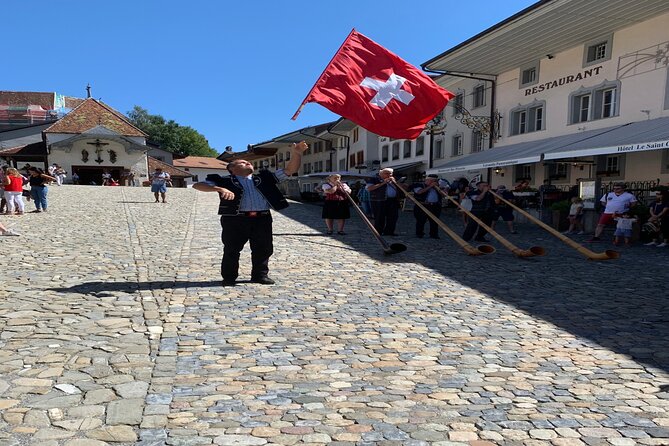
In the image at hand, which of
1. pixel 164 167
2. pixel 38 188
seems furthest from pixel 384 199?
pixel 164 167

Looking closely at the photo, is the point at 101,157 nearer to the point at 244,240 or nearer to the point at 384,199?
the point at 384,199

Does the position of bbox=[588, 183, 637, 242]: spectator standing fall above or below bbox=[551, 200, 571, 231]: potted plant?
above

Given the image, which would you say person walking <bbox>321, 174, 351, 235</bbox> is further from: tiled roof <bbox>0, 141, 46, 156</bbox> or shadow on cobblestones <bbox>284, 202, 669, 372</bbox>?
tiled roof <bbox>0, 141, 46, 156</bbox>

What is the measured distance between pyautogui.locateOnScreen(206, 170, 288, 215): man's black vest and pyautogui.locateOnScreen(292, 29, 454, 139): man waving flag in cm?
137

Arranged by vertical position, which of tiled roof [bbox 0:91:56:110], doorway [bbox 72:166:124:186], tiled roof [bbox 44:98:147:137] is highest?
tiled roof [bbox 0:91:56:110]

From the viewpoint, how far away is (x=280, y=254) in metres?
8.95

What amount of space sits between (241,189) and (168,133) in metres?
80.6

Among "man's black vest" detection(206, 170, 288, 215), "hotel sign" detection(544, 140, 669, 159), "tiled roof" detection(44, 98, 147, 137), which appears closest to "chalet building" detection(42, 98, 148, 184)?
"tiled roof" detection(44, 98, 147, 137)

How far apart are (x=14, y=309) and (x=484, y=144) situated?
22672 mm

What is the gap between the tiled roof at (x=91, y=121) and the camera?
1805 inches

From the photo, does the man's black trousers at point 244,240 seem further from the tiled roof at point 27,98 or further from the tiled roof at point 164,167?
the tiled roof at point 27,98

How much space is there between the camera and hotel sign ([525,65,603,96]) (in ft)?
58.3

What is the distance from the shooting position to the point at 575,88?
61.3ft

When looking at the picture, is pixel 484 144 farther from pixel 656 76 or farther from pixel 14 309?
pixel 14 309
